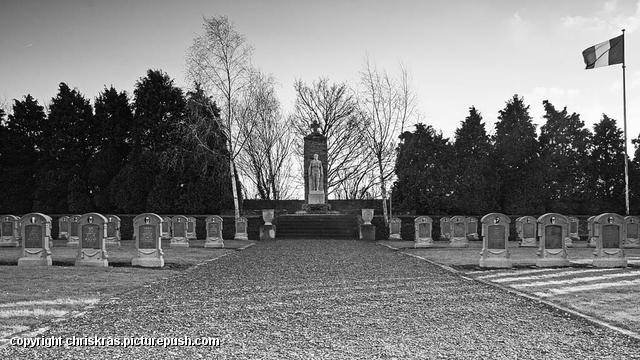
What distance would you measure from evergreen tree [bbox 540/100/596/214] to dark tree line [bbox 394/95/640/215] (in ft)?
0.17

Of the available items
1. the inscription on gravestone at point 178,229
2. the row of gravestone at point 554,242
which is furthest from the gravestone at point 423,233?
the inscription on gravestone at point 178,229

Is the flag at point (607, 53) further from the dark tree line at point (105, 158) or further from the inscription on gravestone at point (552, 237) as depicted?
the dark tree line at point (105, 158)

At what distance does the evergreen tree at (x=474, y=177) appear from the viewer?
3031 centimetres

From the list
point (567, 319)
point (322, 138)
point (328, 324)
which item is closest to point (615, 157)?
point (322, 138)

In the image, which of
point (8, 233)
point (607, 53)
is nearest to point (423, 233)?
point (607, 53)

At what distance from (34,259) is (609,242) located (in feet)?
45.1

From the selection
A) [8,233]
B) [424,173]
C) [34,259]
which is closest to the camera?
[34,259]

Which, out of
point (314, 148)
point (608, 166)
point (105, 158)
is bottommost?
point (608, 166)

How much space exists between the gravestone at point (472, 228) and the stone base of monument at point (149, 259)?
569 inches

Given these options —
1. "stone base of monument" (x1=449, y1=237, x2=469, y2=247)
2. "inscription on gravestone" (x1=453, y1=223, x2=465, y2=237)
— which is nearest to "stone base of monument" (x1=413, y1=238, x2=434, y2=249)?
"stone base of monument" (x1=449, y1=237, x2=469, y2=247)

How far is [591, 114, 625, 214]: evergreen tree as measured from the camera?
30500 mm

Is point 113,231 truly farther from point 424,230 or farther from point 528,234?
point 528,234

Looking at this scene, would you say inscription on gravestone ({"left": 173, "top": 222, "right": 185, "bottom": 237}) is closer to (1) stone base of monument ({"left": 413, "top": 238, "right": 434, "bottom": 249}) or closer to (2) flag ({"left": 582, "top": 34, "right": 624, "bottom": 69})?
(1) stone base of monument ({"left": 413, "top": 238, "right": 434, "bottom": 249})

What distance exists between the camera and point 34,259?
12.6 metres
